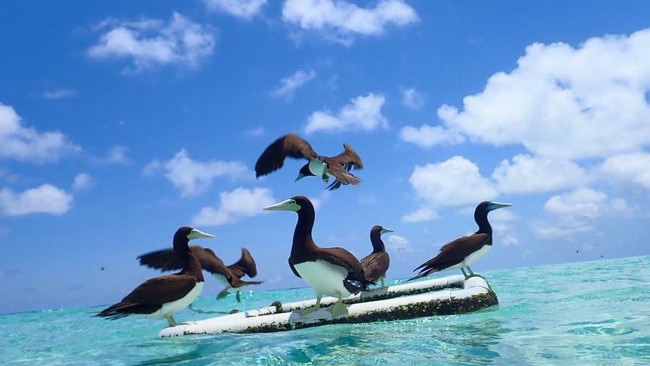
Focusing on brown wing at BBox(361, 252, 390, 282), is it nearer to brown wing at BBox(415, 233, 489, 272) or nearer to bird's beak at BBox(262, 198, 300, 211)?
brown wing at BBox(415, 233, 489, 272)

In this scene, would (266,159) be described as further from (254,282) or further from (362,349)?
(362,349)

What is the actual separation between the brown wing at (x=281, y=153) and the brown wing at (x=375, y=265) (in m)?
2.30

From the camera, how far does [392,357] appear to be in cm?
578

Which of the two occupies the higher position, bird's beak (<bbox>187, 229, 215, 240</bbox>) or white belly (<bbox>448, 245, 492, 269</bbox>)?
bird's beak (<bbox>187, 229, 215, 240</bbox>)

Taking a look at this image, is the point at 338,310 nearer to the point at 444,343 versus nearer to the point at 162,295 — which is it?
the point at 444,343

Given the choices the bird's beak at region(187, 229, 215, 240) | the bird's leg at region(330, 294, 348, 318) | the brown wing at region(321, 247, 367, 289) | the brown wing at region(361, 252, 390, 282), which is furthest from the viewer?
the brown wing at region(361, 252, 390, 282)

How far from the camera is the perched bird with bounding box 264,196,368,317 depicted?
8.09m

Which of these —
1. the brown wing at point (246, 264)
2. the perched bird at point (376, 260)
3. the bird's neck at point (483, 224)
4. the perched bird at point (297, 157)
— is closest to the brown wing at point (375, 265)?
the perched bird at point (376, 260)

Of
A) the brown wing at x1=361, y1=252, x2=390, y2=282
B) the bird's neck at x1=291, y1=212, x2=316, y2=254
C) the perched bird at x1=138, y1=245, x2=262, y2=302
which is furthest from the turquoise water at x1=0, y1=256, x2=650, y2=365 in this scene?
the brown wing at x1=361, y1=252, x2=390, y2=282

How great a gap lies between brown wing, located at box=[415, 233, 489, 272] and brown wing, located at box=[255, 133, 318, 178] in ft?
9.23

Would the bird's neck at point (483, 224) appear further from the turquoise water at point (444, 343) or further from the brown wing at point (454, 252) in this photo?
the turquoise water at point (444, 343)

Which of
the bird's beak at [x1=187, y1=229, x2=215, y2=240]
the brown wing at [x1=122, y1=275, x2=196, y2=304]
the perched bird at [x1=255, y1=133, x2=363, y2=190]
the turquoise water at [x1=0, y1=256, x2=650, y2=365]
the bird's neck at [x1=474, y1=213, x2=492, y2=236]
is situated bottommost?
the turquoise water at [x1=0, y1=256, x2=650, y2=365]

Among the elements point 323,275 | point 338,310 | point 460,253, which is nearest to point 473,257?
point 460,253

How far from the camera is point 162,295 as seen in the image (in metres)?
8.41
